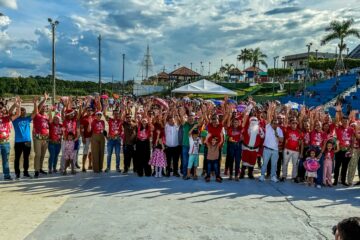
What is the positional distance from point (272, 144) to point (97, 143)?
172 inches

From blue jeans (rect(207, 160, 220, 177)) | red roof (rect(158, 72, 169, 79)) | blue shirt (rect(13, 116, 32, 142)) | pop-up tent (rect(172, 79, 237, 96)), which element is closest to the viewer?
blue shirt (rect(13, 116, 32, 142))

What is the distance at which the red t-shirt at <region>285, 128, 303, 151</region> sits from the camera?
935 cm

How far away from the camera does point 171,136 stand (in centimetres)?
945

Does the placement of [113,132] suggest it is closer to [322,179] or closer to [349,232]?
[322,179]

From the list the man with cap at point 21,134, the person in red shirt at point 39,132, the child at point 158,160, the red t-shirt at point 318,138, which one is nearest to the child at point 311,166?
the red t-shirt at point 318,138

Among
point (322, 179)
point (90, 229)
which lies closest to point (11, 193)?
point (90, 229)

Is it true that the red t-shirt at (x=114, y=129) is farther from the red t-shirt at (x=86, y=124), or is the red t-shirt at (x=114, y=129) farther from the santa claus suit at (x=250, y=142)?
the santa claus suit at (x=250, y=142)

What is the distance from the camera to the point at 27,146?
887cm

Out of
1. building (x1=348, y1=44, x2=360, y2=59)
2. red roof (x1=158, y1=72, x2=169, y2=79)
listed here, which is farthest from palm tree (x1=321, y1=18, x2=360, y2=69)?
red roof (x1=158, y1=72, x2=169, y2=79)

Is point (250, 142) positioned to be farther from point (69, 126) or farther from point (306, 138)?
point (69, 126)

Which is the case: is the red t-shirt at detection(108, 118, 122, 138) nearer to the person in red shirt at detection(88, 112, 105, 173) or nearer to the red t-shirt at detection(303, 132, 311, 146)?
the person in red shirt at detection(88, 112, 105, 173)

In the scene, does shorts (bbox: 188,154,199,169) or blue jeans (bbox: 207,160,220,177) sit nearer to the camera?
blue jeans (bbox: 207,160,220,177)

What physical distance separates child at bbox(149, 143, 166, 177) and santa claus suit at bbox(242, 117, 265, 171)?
6.54 ft

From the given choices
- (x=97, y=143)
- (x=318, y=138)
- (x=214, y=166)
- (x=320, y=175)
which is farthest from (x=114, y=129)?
(x=320, y=175)
